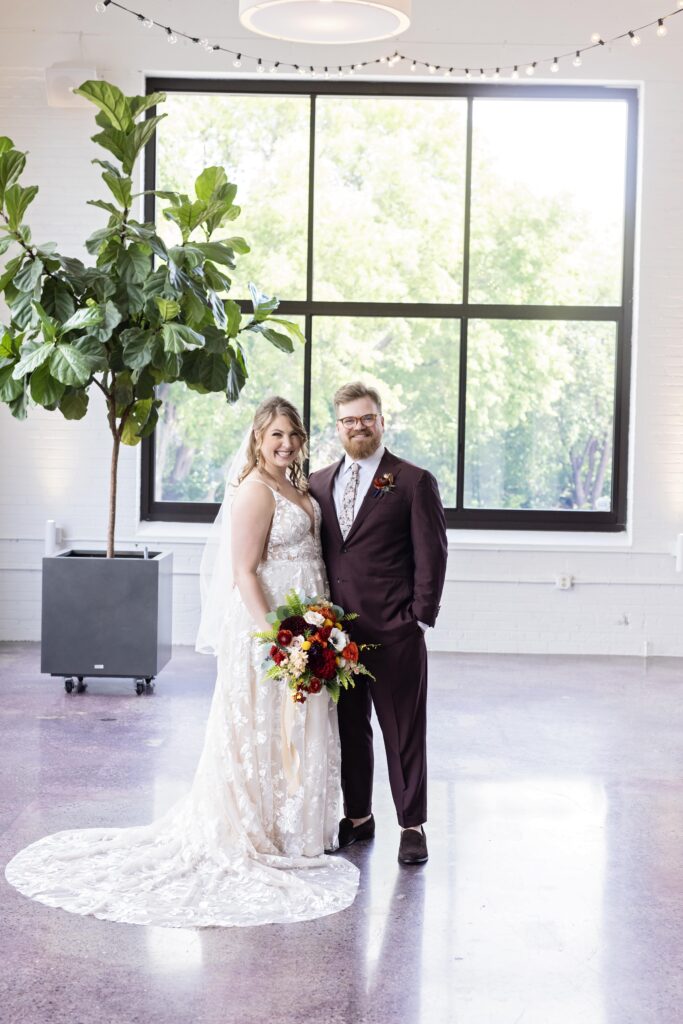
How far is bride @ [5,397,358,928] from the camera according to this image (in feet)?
13.3

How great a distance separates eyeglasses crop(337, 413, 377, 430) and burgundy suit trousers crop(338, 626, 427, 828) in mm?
702

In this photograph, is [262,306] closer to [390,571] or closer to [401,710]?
[390,571]

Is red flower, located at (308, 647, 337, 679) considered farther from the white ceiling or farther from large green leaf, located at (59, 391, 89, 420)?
the white ceiling

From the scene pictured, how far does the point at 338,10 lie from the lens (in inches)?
169

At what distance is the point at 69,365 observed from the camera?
5.95 m

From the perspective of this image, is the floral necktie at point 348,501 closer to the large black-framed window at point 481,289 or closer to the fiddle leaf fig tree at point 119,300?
the fiddle leaf fig tree at point 119,300

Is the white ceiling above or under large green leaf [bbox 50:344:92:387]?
above

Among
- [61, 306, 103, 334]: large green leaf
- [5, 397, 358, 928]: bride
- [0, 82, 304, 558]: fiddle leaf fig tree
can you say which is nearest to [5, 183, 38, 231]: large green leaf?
[0, 82, 304, 558]: fiddle leaf fig tree

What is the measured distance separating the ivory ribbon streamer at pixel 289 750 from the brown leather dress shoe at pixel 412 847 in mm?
418

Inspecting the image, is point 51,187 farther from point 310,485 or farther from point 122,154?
point 310,485

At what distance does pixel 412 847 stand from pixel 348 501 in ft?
3.85

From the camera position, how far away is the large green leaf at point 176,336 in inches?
237

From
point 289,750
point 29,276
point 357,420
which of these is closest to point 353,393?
point 357,420

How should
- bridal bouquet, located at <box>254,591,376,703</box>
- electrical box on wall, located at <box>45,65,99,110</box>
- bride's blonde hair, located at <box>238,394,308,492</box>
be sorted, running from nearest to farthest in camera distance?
bridal bouquet, located at <box>254,591,376,703</box>, bride's blonde hair, located at <box>238,394,308,492</box>, electrical box on wall, located at <box>45,65,99,110</box>
